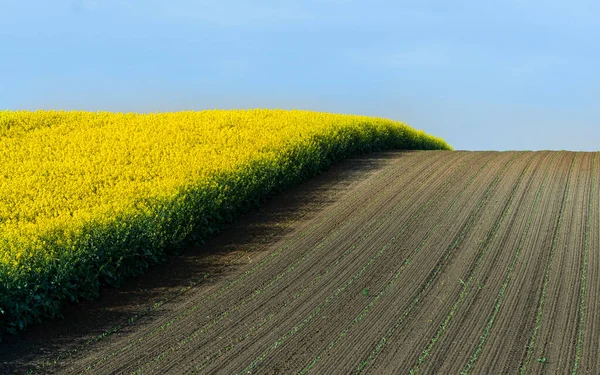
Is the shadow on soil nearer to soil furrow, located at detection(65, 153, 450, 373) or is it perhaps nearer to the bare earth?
the bare earth

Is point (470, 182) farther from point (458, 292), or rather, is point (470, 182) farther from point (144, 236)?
point (144, 236)

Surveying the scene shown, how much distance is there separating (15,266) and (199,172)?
469 centimetres

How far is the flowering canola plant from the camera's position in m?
8.70

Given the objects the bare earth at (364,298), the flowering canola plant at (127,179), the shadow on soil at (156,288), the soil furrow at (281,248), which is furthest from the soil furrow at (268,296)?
the flowering canola plant at (127,179)

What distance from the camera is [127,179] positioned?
12211mm

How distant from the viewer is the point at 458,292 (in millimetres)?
8562

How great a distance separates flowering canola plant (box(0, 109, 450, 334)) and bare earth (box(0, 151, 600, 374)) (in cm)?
43

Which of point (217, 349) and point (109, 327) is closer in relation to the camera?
point (217, 349)

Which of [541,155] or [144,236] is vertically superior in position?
[541,155]

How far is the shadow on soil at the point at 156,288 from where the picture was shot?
300 inches

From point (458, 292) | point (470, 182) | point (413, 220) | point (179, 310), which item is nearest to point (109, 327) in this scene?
point (179, 310)

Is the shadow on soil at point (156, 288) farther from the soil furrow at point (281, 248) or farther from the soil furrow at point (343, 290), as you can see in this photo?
the soil furrow at point (343, 290)

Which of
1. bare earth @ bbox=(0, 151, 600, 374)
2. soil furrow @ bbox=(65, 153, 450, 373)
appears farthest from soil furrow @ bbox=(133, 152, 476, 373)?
soil furrow @ bbox=(65, 153, 450, 373)

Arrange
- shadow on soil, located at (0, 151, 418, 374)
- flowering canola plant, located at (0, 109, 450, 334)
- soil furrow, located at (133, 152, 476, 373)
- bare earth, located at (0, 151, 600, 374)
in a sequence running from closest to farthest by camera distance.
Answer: bare earth, located at (0, 151, 600, 374) → soil furrow, located at (133, 152, 476, 373) → shadow on soil, located at (0, 151, 418, 374) → flowering canola plant, located at (0, 109, 450, 334)
